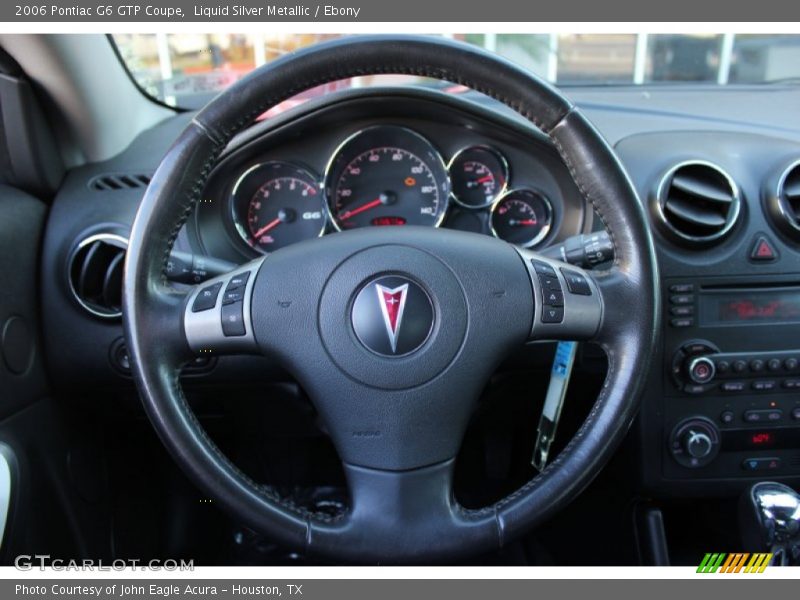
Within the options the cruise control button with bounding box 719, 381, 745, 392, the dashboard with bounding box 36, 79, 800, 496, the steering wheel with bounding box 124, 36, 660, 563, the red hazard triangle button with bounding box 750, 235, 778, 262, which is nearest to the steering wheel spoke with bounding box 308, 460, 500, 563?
the steering wheel with bounding box 124, 36, 660, 563

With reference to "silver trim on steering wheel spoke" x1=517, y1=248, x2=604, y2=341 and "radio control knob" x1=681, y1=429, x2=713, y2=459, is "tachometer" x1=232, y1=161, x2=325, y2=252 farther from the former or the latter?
"radio control knob" x1=681, y1=429, x2=713, y2=459

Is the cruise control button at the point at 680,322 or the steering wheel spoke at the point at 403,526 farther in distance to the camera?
the cruise control button at the point at 680,322

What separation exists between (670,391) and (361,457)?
0.91 metres

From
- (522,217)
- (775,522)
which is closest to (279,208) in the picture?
(522,217)

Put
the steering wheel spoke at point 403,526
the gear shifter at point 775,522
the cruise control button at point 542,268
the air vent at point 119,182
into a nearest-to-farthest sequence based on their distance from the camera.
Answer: the steering wheel spoke at point 403,526
the cruise control button at point 542,268
the gear shifter at point 775,522
the air vent at point 119,182

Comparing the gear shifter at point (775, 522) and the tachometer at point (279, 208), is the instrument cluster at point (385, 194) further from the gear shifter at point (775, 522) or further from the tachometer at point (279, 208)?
the gear shifter at point (775, 522)

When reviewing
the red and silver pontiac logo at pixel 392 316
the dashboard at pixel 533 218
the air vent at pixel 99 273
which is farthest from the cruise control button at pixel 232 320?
the air vent at pixel 99 273

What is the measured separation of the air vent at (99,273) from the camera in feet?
5.49

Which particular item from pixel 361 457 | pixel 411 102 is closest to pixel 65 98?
pixel 411 102

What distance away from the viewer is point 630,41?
1.94 meters

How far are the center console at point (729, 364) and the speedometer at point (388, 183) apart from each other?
620 millimetres

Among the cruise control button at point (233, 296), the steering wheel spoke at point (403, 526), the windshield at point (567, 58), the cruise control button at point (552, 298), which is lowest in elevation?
the steering wheel spoke at point (403, 526)

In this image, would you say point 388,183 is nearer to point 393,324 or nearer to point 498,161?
point 498,161

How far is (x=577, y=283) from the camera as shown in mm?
1238
